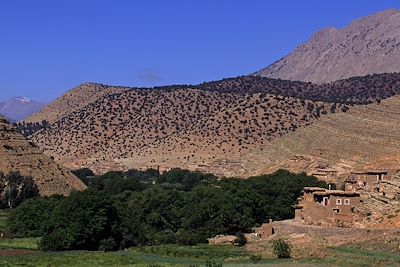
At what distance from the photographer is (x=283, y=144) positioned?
373 ft

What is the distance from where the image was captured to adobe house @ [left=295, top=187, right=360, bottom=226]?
56625mm

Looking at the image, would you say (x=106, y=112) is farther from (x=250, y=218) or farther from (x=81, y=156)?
(x=250, y=218)

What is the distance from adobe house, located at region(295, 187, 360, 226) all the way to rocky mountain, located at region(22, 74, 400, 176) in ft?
115

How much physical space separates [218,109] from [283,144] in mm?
39815

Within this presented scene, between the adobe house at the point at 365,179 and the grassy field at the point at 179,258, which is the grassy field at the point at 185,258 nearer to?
the grassy field at the point at 179,258

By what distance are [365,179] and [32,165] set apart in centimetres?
4562

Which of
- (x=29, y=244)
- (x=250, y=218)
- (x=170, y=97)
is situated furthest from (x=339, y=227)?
(x=170, y=97)

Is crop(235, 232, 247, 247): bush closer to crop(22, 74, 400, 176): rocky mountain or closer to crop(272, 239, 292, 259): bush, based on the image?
crop(272, 239, 292, 259): bush

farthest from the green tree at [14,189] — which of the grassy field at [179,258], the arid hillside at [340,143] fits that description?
the arid hillside at [340,143]

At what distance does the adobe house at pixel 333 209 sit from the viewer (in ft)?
186

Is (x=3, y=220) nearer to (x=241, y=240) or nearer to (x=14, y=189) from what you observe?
(x=14, y=189)

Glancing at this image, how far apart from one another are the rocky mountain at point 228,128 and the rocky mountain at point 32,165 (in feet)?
93.3

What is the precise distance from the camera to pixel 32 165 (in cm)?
9494

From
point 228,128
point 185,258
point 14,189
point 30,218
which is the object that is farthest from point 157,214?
point 228,128
